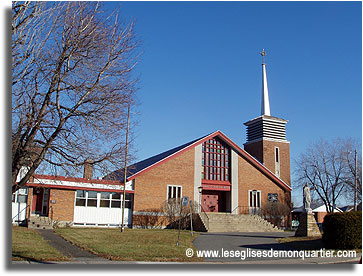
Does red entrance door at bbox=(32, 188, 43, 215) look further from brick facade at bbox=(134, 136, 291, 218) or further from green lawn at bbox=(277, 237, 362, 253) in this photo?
green lawn at bbox=(277, 237, 362, 253)

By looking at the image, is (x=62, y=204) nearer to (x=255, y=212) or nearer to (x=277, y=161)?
(x=255, y=212)

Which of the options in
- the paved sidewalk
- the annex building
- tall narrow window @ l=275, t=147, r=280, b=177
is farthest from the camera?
tall narrow window @ l=275, t=147, r=280, b=177

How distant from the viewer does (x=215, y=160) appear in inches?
1233

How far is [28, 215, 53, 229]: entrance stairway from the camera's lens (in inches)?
886

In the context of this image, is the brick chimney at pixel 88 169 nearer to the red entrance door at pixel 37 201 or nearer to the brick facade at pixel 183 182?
the red entrance door at pixel 37 201

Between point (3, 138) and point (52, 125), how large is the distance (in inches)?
93.7

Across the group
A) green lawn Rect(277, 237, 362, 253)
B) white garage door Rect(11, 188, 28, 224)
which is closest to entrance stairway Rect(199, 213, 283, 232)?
green lawn Rect(277, 237, 362, 253)

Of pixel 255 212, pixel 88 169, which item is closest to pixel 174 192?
pixel 255 212

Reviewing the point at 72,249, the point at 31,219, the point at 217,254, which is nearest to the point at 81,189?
the point at 31,219

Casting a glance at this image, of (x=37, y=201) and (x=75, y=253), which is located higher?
(x=37, y=201)

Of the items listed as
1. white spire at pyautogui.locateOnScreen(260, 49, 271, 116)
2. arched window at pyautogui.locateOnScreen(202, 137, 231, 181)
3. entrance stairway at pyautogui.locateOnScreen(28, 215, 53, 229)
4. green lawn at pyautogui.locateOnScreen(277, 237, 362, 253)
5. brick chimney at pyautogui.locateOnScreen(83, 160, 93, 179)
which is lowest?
green lawn at pyautogui.locateOnScreen(277, 237, 362, 253)

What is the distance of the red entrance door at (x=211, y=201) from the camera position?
3145 cm

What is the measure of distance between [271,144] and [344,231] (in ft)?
75.7

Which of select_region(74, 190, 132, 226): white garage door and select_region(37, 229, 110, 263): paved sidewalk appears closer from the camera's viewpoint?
select_region(37, 229, 110, 263): paved sidewalk
